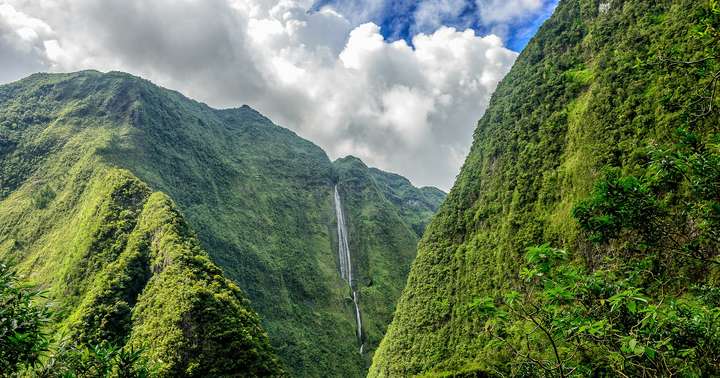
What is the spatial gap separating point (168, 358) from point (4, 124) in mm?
83917

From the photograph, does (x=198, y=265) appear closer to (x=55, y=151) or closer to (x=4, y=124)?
(x=55, y=151)

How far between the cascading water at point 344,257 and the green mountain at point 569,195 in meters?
34.5

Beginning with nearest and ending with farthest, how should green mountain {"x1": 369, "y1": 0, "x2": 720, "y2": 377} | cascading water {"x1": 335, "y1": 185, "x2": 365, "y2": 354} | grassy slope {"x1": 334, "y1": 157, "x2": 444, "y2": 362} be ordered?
green mountain {"x1": 369, "y1": 0, "x2": 720, "y2": 377}
cascading water {"x1": 335, "y1": 185, "x2": 365, "y2": 354}
grassy slope {"x1": 334, "y1": 157, "x2": 444, "y2": 362}

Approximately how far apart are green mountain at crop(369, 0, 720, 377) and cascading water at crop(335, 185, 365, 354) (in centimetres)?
3447

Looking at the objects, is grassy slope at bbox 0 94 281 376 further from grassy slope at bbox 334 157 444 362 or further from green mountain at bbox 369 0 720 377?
grassy slope at bbox 334 157 444 362

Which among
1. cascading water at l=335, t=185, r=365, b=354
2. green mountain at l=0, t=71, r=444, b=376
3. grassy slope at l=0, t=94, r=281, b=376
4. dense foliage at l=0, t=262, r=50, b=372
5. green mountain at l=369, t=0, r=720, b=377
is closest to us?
green mountain at l=369, t=0, r=720, b=377

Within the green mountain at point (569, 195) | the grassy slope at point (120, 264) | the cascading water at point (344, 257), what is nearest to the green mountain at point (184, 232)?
the grassy slope at point (120, 264)

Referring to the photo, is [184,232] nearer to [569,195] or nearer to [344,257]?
[569,195]

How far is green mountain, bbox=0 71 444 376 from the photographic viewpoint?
41156 millimetres

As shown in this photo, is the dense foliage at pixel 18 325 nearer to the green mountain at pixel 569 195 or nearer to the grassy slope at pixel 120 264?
the green mountain at pixel 569 195

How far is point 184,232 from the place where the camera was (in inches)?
2157

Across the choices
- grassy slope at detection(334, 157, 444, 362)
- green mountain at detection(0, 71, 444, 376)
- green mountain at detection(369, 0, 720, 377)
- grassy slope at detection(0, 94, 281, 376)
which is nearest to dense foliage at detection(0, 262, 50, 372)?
green mountain at detection(0, 71, 444, 376)

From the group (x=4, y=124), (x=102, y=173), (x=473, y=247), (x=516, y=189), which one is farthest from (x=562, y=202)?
(x=4, y=124)

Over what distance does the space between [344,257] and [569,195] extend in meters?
86.3
